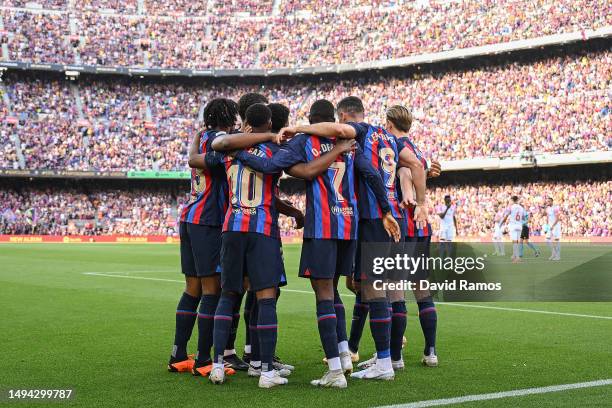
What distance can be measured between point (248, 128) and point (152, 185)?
54439 mm

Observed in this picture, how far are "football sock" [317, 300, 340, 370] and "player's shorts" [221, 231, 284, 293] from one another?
460 mm

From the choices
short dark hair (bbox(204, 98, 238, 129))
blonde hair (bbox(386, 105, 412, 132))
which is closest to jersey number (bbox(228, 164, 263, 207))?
short dark hair (bbox(204, 98, 238, 129))

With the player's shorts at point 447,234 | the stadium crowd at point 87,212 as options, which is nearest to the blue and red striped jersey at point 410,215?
the player's shorts at point 447,234

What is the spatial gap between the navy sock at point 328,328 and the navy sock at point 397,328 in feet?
3.09

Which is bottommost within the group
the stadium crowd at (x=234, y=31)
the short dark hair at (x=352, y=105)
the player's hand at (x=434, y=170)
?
the player's hand at (x=434, y=170)

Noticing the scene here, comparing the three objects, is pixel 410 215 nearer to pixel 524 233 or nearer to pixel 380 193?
pixel 380 193

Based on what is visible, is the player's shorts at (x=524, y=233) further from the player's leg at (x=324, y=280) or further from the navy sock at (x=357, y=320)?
the player's leg at (x=324, y=280)

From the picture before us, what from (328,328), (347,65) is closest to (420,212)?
(328,328)

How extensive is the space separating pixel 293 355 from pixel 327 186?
7.42ft

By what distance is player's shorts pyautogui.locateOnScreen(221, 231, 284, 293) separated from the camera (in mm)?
6727

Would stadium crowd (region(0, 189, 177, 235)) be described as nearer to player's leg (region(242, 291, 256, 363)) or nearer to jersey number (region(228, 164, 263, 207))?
player's leg (region(242, 291, 256, 363))

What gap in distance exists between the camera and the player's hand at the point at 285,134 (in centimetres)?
666

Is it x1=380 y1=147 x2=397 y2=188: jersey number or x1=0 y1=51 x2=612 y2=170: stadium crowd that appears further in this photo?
x1=0 y1=51 x2=612 y2=170: stadium crowd

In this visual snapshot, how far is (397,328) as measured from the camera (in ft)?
24.7
